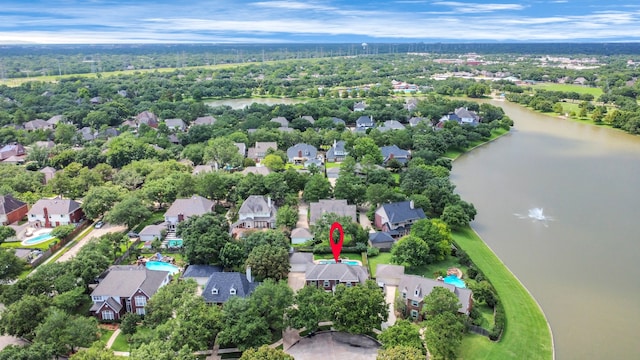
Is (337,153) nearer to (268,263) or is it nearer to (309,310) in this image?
(268,263)

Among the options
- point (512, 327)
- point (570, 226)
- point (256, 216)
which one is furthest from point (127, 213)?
point (570, 226)

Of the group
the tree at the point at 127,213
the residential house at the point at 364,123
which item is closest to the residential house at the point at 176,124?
the residential house at the point at 364,123

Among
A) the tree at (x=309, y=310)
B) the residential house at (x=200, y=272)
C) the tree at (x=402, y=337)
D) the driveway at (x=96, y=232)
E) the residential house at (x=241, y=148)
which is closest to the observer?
the tree at (x=402, y=337)

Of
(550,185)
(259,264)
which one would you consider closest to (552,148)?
(550,185)

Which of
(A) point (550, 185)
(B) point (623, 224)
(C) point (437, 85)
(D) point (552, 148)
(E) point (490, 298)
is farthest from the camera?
(C) point (437, 85)

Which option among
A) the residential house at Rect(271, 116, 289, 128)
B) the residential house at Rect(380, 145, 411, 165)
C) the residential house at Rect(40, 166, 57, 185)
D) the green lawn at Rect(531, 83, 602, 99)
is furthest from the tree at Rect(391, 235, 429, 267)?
the green lawn at Rect(531, 83, 602, 99)

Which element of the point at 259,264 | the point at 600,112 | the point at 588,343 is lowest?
the point at 588,343

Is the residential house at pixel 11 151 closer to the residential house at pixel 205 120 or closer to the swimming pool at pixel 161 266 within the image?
the residential house at pixel 205 120

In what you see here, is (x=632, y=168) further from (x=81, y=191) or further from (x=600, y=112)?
(x=81, y=191)
